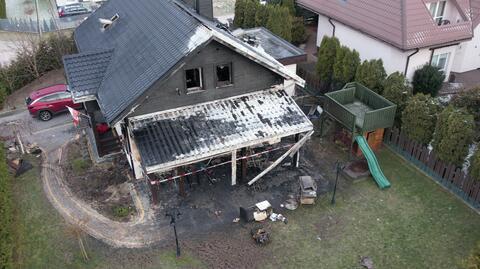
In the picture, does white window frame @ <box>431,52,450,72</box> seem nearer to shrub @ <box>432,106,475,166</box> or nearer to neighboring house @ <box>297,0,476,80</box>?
neighboring house @ <box>297,0,476,80</box>

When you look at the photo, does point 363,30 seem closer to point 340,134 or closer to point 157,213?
point 340,134

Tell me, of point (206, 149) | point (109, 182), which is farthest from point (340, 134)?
point (109, 182)

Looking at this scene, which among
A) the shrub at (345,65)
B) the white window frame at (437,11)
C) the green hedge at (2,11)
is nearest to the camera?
the shrub at (345,65)

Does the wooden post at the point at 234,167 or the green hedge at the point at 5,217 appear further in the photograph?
the wooden post at the point at 234,167

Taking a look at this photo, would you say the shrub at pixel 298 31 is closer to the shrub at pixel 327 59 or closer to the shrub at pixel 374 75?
the shrub at pixel 327 59

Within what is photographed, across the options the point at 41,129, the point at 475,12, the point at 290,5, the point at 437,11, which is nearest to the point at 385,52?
the point at 437,11

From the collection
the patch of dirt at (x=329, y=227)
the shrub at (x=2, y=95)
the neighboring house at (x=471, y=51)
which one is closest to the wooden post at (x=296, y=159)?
the patch of dirt at (x=329, y=227)
